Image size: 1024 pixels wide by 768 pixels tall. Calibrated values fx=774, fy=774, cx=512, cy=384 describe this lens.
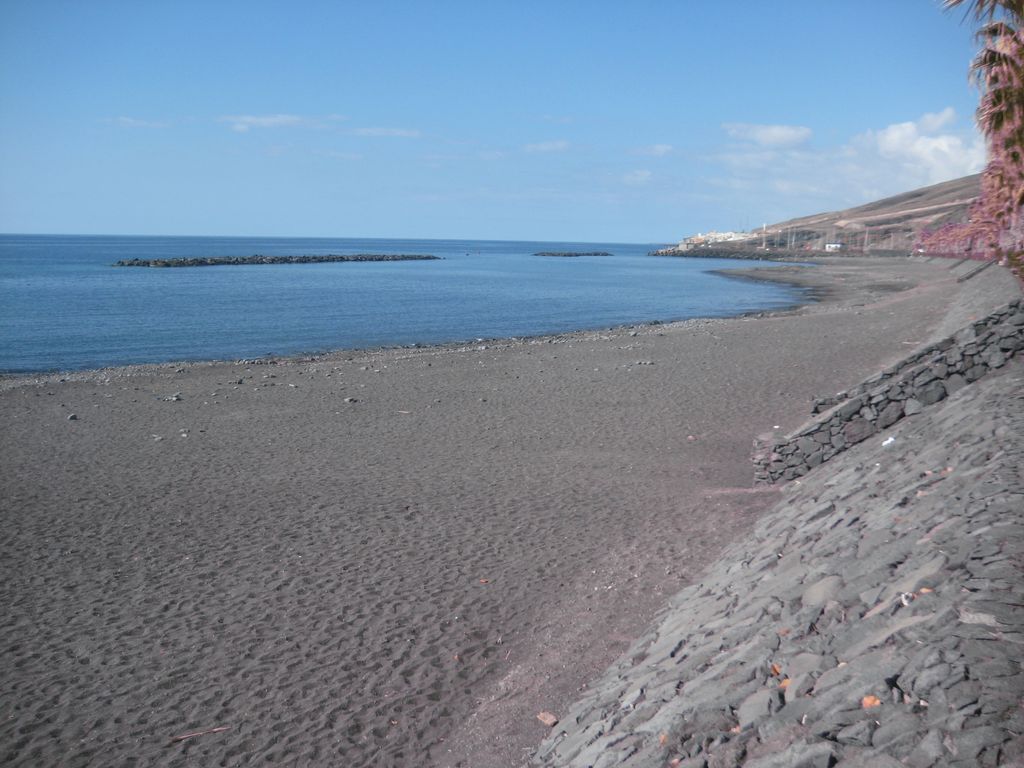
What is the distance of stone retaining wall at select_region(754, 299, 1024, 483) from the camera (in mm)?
9570

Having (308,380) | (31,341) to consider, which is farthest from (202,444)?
(31,341)

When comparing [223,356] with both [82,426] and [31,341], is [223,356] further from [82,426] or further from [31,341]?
[82,426]

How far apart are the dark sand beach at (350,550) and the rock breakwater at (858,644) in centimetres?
115

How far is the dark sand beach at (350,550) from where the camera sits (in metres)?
6.57

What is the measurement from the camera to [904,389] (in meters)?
10.2

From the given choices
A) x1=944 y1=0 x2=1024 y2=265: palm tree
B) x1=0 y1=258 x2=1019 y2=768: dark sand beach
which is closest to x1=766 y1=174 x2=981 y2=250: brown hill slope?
x1=944 y1=0 x2=1024 y2=265: palm tree

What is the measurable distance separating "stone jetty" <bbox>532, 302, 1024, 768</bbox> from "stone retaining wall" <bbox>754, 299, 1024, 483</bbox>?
3.85ft

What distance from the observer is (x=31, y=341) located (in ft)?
107

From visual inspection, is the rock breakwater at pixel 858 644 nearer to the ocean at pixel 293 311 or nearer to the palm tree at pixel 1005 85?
the palm tree at pixel 1005 85

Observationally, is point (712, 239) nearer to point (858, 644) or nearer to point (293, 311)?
point (293, 311)

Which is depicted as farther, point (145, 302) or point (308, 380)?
point (145, 302)

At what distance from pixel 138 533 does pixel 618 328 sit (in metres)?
28.7

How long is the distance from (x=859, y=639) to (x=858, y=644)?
71 mm

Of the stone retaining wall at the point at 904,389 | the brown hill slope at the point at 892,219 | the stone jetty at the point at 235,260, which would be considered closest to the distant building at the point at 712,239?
the brown hill slope at the point at 892,219
